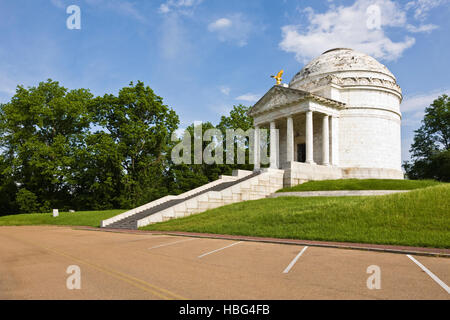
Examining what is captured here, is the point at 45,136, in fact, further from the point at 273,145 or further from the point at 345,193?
the point at 345,193

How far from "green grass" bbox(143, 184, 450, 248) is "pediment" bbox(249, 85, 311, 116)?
56.0ft

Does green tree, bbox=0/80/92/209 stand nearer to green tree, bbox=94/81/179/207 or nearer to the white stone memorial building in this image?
green tree, bbox=94/81/179/207

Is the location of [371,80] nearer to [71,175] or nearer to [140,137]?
[140,137]

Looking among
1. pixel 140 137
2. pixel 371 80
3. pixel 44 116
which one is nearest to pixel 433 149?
→ pixel 371 80

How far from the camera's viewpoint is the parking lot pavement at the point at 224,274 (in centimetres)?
676

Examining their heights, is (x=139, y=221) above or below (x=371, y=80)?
below

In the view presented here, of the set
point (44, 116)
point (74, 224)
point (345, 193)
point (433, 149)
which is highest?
point (44, 116)

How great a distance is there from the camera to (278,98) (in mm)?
37375

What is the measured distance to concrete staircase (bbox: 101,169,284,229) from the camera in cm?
2445

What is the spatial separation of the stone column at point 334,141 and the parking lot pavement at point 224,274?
25152 mm

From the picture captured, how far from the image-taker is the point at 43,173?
44.0m

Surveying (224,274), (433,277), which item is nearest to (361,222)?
(433,277)

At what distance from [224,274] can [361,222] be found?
9363 millimetres
